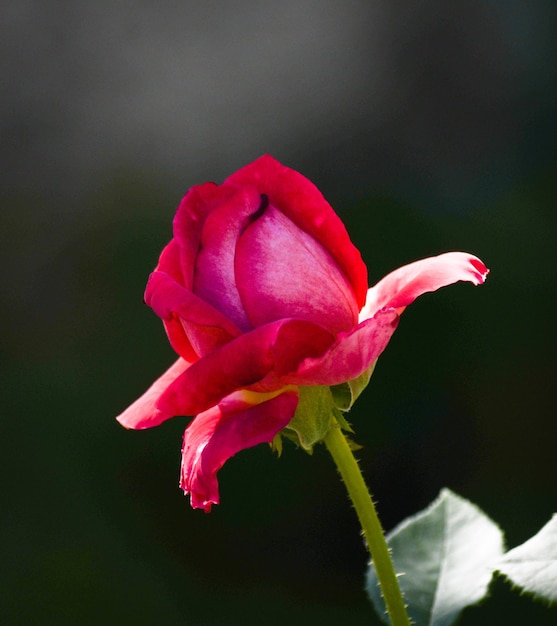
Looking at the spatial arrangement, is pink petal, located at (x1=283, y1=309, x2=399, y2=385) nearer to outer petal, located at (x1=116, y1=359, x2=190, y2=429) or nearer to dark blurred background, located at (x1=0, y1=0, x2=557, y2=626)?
outer petal, located at (x1=116, y1=359, x2=190, y2=429)

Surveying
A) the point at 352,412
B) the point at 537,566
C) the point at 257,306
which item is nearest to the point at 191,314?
the point at 257,306

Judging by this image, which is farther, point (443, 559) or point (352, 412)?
point (352, 412)

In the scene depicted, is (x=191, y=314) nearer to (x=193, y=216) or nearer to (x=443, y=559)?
(x=193, y=216)

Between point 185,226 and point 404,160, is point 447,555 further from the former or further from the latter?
point 404,160

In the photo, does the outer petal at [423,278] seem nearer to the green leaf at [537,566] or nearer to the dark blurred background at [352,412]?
the green leaf at [537,566]

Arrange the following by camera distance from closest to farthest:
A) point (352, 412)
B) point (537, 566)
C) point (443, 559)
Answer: point (537, 566), point (443, 559), point (352, 412)

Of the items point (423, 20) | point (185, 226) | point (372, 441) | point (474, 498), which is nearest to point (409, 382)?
point (372, 441)

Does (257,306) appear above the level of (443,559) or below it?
above
